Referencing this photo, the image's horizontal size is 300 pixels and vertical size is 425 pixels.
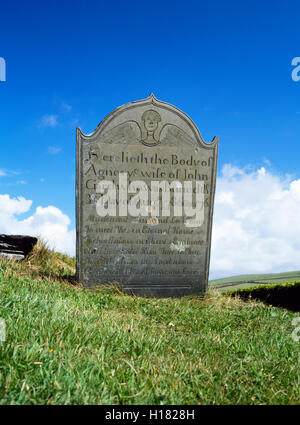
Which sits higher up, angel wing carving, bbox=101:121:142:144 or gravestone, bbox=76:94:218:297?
angel wing carving, bbox=101:121:142:144

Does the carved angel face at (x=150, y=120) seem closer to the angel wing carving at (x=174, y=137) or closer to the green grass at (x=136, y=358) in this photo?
the angel wing carving at (x=174, y=137)

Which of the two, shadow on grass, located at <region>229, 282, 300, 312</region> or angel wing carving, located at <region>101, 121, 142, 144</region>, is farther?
shadow on grass, located at <region>229, 282, 300, 312</region>

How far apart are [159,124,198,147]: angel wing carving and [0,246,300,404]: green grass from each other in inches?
124

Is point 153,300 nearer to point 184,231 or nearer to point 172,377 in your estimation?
point 184,231

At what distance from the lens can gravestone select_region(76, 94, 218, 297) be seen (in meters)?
6.25

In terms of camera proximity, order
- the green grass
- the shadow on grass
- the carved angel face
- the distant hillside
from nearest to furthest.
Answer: the green grass, the carved angel face, the shadow on grass, the distant hillside

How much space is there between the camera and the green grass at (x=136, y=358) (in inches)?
84.9

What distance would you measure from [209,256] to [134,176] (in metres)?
2.07

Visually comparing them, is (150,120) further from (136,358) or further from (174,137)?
(136,358)

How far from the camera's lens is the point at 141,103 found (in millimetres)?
6426

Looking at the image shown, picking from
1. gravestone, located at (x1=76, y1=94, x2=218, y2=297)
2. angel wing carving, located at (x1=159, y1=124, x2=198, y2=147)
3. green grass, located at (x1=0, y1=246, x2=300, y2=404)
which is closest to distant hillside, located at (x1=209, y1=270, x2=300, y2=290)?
gravestone, located at (x1=76, y1=94, x2=218, y2=297)

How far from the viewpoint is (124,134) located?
634cm

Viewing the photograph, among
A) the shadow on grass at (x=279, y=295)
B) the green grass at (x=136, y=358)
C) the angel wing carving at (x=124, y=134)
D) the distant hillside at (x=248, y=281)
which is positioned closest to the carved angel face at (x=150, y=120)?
the angel wing carving at (x=124, y=134)

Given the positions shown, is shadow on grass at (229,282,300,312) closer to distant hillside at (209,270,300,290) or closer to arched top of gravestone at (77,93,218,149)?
distant hillside at (209,270,300,290)
